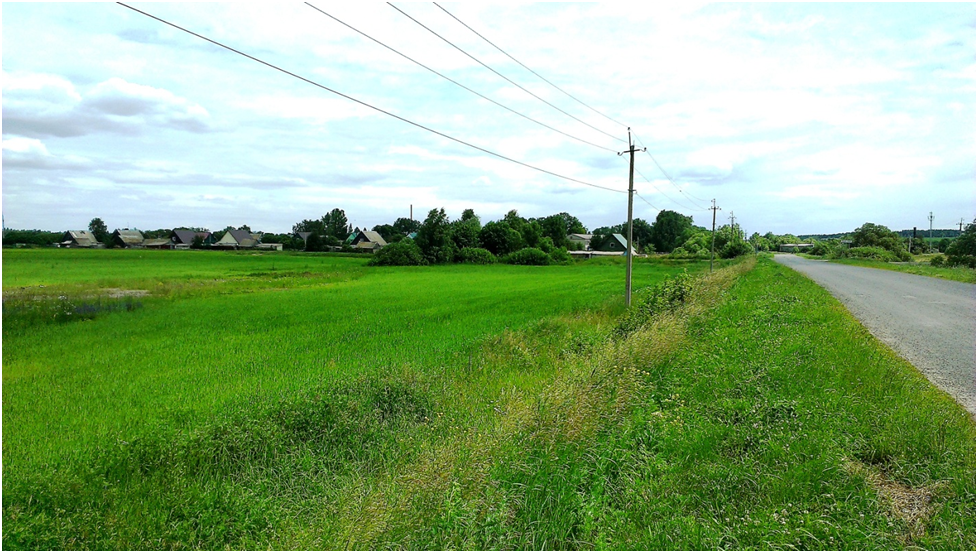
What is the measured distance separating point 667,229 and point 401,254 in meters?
83.9

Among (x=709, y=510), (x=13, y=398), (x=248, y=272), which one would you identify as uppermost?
(x=248, y=272)

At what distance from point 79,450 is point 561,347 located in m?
9.68

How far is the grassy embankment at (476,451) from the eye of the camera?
432 centimetres

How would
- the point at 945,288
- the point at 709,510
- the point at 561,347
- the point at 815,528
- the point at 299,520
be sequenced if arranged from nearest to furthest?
the point at 815,528
the point at 709,510
the point at 299,520
the point at 561,347
the point at 945,288

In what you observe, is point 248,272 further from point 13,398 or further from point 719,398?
point 719,398

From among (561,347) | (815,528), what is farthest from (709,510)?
(561,347)

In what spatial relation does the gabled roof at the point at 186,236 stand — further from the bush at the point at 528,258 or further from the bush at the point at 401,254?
the bush at the point at 528,258

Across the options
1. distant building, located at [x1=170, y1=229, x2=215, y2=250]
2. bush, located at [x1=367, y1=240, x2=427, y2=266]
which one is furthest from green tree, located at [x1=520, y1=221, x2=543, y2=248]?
distant building, located at [x1=170, y1=229, x2=215, y2=250]

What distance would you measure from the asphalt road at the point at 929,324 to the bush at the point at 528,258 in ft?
146

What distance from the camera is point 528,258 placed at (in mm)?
67875

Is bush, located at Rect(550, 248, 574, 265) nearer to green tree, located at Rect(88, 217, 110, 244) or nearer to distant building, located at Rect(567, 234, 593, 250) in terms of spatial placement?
distant building, located at Rect(567, 234, 593, 250)

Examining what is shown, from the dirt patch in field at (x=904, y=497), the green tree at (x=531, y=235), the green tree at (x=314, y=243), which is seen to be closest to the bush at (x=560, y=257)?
the green tree at (x=531, y=235)

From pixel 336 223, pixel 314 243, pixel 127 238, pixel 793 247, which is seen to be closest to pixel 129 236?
pixel 127 238

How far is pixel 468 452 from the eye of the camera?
5.56m
